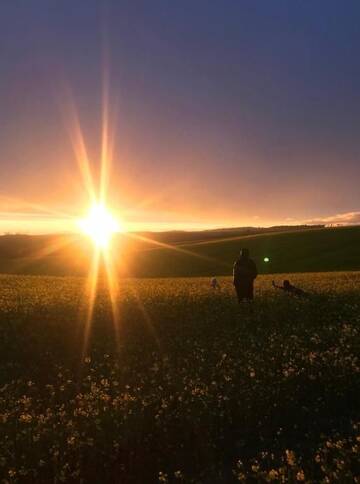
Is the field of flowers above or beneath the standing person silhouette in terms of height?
beneath

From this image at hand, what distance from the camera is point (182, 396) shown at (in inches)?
394

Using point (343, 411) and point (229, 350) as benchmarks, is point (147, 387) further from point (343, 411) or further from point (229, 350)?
point (343, 411)

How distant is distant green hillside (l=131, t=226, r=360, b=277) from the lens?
63719 mm

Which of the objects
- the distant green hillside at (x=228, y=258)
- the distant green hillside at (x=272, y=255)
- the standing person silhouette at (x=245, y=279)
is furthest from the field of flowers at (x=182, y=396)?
the distant green hillside at (x=272, y=255)

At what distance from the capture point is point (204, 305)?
821 inches

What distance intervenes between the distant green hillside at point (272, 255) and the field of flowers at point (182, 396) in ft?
148

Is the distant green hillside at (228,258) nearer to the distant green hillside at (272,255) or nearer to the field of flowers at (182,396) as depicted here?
the distant green hillside at (272,255)

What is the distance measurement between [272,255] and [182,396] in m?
65.8

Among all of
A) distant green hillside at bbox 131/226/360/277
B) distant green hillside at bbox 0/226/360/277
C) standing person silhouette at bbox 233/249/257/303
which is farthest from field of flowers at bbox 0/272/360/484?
distant green hillside at bbox 131/226/360/277

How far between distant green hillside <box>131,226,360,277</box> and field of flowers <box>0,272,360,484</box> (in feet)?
148

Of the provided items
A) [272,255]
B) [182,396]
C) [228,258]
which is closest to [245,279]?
[182,396]

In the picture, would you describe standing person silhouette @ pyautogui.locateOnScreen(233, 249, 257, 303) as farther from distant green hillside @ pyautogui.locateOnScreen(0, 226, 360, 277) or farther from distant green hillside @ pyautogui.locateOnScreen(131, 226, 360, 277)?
distant green hillside @ pyautogui.locateOnScreen(131, 226, 360, 277)

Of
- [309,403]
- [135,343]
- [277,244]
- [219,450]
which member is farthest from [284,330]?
[277,244]

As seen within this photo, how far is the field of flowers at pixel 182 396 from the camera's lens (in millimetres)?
7602
